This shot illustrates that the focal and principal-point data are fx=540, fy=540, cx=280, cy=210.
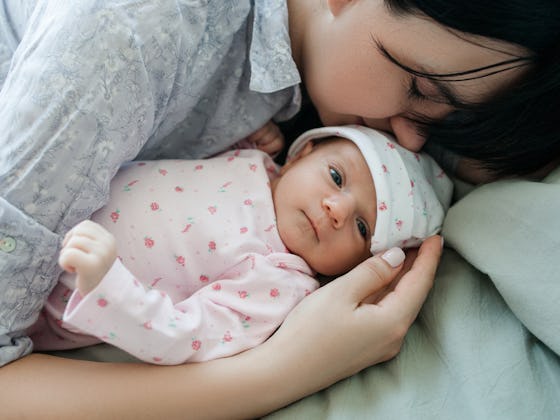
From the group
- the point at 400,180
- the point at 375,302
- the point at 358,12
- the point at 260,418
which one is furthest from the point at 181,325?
the point at 358,12

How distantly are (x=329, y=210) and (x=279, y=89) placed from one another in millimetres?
269

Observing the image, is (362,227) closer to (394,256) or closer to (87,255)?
(394,256)

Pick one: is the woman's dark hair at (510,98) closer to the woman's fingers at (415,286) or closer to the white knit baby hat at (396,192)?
the white knit baby hat at (396,192)

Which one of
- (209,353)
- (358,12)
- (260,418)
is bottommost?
(260,418)

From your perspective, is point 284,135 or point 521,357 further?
point 284,135

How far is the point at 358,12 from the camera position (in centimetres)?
100

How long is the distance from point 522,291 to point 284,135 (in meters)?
0.74

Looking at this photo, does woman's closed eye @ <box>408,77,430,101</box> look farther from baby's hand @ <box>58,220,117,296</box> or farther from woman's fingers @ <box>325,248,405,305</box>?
baby's hand @ <box>58,220,117,296</box>

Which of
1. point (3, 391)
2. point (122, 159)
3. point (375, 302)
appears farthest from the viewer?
point (375, 302)

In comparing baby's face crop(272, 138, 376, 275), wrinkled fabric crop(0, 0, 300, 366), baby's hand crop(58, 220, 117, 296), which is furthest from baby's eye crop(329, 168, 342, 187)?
baby's hand crop(58, 220, 117, 296)

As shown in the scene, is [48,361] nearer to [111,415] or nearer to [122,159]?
[111,415]

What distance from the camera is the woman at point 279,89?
86cm

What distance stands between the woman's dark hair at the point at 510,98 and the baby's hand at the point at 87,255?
611 millimetres

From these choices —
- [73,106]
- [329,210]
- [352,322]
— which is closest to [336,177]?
[329,210]
